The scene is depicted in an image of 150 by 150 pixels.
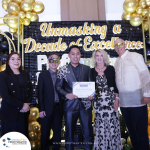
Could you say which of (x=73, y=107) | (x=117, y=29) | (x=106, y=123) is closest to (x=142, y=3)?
(x=117, y=29)

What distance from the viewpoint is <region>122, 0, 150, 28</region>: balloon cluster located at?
155 inches

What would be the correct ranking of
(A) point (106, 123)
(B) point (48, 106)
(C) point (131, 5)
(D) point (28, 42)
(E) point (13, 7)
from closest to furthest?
(A) point (106, 123) < (B) point (48, 106) < (E) point (13, 7) < (C) point (131, 5) < (D) point (28, 42)

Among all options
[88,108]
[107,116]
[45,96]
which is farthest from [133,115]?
[45,96]

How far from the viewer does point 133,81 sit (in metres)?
2.63

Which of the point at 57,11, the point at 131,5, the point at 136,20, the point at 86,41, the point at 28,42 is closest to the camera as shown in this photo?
the point at 131,5

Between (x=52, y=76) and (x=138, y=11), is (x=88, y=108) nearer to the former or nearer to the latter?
(x=52, y=76)

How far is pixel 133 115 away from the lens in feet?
8.59

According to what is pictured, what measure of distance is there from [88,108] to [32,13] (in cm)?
290

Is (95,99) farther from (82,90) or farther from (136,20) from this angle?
(136,20)

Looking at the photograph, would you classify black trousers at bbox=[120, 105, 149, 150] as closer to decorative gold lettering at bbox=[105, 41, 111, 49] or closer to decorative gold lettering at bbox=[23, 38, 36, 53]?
decorative gold lettering at bbox=[105, 41, 111, 49]

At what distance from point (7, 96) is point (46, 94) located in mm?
752

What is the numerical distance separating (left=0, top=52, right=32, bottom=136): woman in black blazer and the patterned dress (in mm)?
1110

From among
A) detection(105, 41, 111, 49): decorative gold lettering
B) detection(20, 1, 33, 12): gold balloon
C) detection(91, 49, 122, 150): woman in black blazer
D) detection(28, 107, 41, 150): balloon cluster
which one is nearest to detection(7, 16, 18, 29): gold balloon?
detection(20, 1, 33, 12): gold balloon

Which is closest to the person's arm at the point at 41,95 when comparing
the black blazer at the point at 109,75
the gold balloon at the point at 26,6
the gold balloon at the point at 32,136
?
the gold balloon at the point at 32,136
